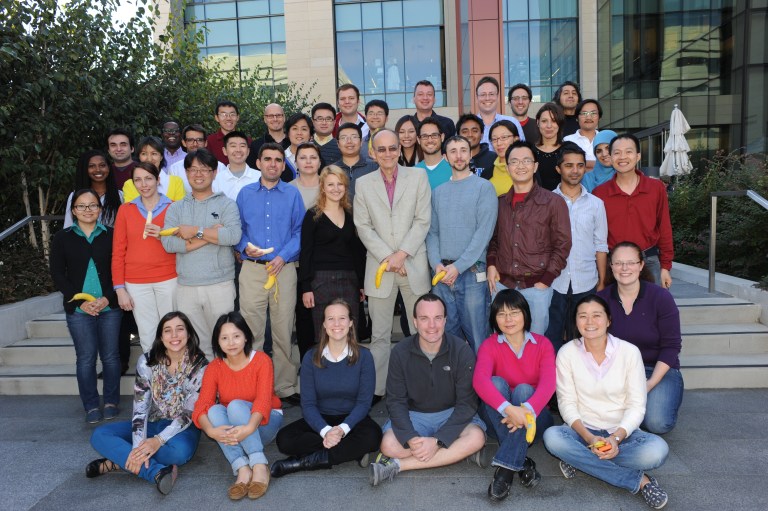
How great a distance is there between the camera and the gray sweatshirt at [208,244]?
4.46 meters

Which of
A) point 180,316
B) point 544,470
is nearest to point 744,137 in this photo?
point 544,470

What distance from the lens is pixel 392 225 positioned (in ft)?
14.7

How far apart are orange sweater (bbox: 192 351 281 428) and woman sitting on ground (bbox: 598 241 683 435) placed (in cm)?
248

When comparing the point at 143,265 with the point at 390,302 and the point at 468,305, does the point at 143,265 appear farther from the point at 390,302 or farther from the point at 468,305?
the point at 468,305

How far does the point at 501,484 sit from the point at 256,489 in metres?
1.45

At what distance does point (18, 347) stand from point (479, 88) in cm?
555

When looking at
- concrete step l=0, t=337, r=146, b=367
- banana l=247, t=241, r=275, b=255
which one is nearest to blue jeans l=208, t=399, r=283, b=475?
banana l=247, t=241, r=275, b=255

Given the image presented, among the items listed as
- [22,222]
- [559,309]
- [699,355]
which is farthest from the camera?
[22,222]

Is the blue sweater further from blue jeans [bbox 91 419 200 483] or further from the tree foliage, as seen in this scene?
the tree foliage

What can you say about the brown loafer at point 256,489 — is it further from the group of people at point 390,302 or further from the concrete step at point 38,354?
the concrete step at point 38,354

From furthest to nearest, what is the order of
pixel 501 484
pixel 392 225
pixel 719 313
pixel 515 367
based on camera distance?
pixel 719 313
pixel 392 225
pixel 515 367
pixel 501 484

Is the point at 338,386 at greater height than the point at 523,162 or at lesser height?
lesser

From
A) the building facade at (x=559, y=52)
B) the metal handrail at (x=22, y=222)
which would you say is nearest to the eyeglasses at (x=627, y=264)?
the metal handrail at (x=22, y=222)

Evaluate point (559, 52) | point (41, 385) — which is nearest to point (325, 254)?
point (41, 385)
